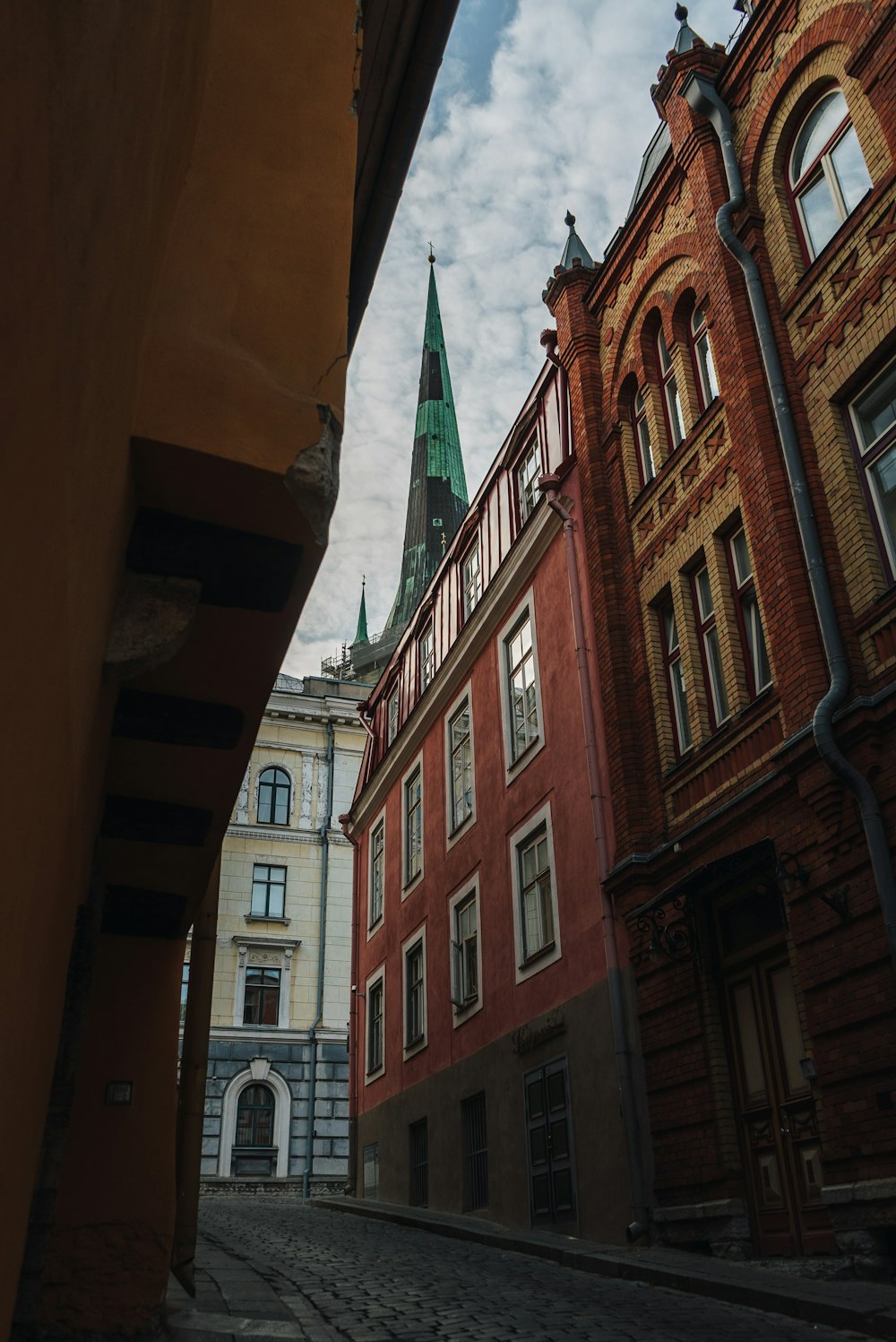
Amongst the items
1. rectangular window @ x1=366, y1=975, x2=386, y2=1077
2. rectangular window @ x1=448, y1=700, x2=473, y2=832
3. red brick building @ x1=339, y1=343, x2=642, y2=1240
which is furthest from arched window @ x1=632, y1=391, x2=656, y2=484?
rectangular window @ x1=366, y1=975, x2=386, y2=1077

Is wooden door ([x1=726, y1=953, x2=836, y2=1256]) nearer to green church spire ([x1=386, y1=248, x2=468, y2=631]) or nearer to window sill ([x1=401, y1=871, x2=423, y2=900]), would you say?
window sill ([x1=401, y1=871, x2=423, y2=900])

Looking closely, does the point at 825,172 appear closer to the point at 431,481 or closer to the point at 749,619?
the point at 749,619

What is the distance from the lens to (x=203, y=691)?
18.2 ft

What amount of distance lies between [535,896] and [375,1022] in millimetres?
8656

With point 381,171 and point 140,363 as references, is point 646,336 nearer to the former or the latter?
point 381,171

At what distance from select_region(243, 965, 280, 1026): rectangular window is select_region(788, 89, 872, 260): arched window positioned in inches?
1037

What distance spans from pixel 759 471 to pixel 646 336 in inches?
169

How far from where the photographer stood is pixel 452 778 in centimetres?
1952

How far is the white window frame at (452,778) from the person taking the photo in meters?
18.2

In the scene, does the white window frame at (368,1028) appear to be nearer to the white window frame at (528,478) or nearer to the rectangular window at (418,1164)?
the rectangular window at (418,1164)

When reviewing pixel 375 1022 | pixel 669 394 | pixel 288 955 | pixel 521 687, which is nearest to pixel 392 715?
pixel 375 1022

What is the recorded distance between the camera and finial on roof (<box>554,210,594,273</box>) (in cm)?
1652

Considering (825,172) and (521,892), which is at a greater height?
(825,172)

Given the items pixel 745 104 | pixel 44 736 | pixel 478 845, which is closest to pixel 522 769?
pixel 478 845
